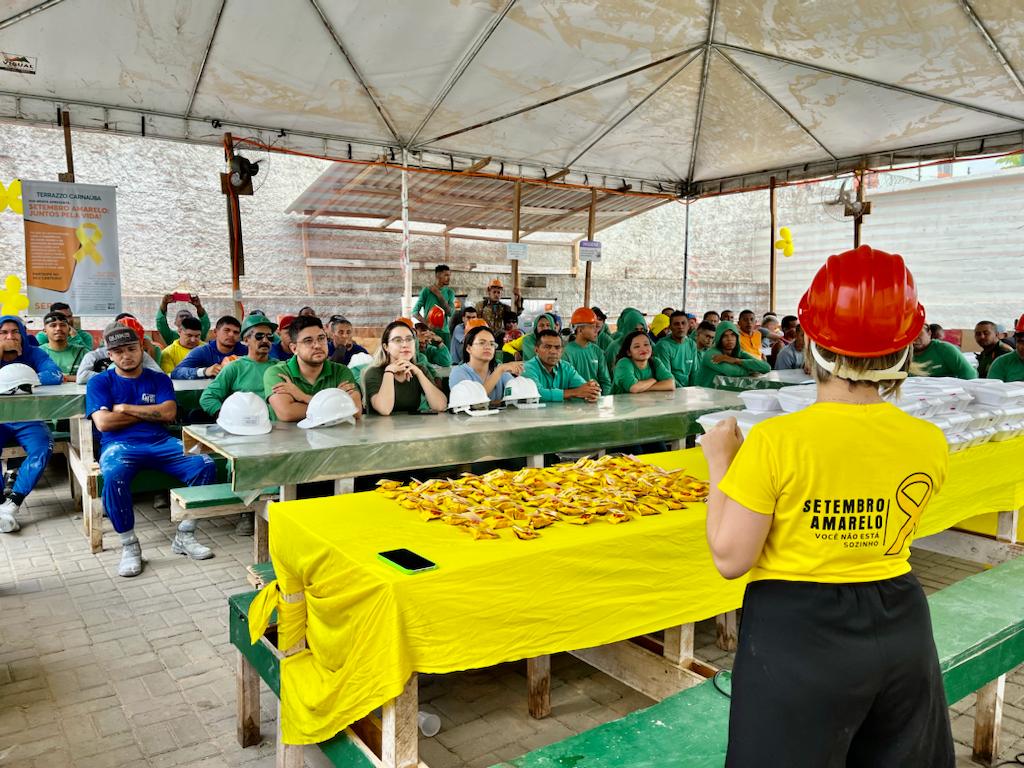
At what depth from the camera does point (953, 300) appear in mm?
14500

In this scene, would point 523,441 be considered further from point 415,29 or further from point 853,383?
point 415,29

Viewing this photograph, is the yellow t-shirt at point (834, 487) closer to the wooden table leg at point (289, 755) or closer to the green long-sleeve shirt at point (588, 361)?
the wooden table leg at point (289, 755)

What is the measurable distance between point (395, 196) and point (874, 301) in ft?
34.7

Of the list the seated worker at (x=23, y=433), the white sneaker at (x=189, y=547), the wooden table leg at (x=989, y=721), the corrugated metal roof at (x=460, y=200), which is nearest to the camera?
the wooden table leg at (x=989, y=721)

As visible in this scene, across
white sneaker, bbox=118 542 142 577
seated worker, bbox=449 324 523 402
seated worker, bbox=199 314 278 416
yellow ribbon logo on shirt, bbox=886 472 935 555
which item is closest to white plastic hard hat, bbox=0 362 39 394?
seated worker, bbox=199 314 278 416

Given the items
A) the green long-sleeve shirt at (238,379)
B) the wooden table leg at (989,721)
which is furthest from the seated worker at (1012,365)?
the green long-sleeve shirt at (238,379)

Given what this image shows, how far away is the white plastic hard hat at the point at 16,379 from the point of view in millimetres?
4699

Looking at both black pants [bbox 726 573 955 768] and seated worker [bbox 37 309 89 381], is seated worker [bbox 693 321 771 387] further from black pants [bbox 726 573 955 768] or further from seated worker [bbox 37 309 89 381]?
black pants [bbox 726 573 955 768]

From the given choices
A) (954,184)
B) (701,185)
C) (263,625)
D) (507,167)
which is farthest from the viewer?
(954,184)

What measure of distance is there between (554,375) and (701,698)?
3.43 metres

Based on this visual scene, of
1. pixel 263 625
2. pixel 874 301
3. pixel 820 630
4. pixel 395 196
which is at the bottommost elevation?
pixel 263 625

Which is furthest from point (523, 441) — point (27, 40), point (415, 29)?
point (27, 40)

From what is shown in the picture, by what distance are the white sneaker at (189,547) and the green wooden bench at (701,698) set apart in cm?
208

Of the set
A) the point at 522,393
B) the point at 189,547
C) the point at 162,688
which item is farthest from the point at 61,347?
the point at 162,688
